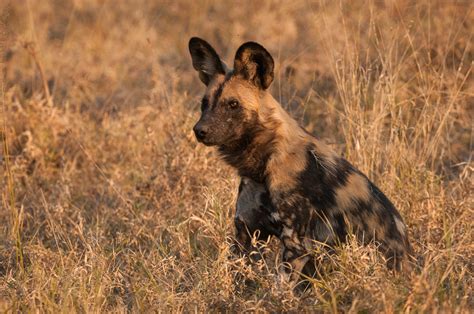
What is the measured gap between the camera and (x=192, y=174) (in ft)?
16.5

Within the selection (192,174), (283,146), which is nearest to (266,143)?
(283,146)

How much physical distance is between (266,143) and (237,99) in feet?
0.84

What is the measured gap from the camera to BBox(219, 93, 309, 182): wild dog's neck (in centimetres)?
376

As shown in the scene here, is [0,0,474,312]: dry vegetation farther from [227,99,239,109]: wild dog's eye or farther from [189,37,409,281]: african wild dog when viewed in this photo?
[227,99,239,109]: wild dog's eye

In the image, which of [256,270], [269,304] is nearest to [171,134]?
[256,270]

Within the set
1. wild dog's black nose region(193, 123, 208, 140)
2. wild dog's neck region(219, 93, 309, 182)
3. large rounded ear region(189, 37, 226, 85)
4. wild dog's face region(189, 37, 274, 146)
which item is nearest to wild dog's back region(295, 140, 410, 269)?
wild dog's neck region(219, 93, 309, 182)

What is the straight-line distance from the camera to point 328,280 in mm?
3545

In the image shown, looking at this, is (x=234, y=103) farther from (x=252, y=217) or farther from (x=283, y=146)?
(x=252, y=217)

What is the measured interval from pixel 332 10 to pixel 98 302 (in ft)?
15.4

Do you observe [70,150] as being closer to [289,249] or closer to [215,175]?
[215,175]

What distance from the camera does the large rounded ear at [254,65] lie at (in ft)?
12.4

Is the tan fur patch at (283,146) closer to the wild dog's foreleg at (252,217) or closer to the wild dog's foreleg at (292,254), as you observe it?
the wild dog's foreleg at (252,217)

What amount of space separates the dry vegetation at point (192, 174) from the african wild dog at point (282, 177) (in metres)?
0.17

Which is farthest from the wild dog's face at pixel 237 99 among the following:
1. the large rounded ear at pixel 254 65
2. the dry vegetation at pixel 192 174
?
the dry vegetation at pixel 192 174
